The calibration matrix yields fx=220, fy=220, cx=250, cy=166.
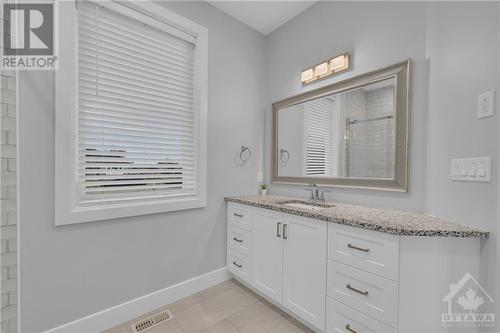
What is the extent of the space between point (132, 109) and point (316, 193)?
1.76 metres

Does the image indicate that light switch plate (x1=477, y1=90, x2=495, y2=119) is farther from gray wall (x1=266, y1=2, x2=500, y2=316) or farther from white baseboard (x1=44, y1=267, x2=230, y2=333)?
white baseboard (x1=44, y1=267, x2=230, y2=333)

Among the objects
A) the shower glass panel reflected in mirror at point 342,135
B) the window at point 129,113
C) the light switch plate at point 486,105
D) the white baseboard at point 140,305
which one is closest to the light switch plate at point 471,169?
the light switch plate at point 486,105

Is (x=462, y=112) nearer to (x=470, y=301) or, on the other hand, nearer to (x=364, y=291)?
(x=470, y=301)

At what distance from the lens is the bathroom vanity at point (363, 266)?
1116 mm

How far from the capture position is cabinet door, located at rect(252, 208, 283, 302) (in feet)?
5.83

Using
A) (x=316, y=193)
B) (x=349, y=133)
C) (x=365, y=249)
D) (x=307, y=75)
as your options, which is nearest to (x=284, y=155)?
(x=316, y=193)

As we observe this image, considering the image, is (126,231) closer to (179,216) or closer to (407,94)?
(179,216)

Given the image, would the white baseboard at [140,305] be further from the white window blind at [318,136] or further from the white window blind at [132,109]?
the white window blind at [318,136]

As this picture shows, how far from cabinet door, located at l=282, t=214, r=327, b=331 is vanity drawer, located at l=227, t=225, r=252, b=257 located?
1.50ft

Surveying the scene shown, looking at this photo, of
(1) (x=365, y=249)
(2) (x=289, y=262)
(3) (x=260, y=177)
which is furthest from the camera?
(3) (x=260, y=177)

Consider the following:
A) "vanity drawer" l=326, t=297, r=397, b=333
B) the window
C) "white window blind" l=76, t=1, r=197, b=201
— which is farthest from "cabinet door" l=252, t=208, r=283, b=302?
"white window blind" l=76, t=1, r=197, b=201

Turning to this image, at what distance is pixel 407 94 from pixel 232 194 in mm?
1764

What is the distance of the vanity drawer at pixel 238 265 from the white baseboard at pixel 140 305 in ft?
0.42

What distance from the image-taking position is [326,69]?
6.72 ft
